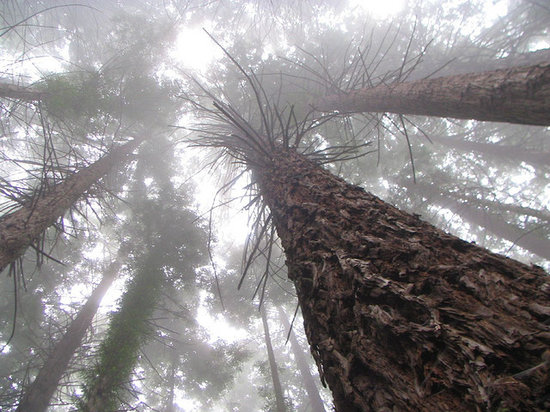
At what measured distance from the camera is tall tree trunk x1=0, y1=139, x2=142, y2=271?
2.95m

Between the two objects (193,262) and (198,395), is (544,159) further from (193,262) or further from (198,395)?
(198,395)

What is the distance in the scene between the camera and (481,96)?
7.48 feet

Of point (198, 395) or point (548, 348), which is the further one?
point (198, 395)

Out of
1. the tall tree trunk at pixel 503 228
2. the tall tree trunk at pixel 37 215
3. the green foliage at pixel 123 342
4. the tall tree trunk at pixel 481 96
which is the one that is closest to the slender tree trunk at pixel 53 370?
the green foliage at pixel 123 342

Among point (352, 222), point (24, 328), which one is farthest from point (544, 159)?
point (24, 328)

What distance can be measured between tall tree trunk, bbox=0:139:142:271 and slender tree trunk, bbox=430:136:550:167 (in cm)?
1277

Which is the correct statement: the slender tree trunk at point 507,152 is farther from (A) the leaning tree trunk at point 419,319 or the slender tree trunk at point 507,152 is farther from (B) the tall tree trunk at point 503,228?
(A) the leaning tree trunk at point 419,319

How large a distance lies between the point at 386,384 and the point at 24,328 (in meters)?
13.2

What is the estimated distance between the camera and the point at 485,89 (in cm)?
226

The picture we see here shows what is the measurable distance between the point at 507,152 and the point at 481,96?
11041 mm

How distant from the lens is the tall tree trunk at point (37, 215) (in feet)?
9.66

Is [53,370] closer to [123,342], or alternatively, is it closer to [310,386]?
[123,342]

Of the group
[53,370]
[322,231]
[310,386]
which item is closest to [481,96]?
[322,231]

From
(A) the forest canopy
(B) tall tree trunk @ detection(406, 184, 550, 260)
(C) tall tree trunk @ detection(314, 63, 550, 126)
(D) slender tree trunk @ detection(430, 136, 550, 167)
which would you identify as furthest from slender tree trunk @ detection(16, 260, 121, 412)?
(D) slender tree trunk @ detection(430, 136, 550, 167)
